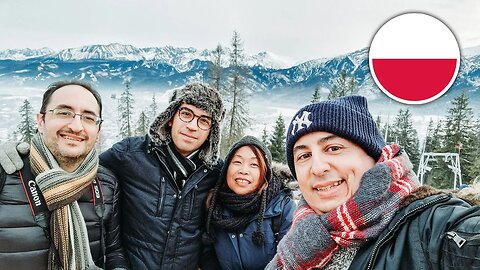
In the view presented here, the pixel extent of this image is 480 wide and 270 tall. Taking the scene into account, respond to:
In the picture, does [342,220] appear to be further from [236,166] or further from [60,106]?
[60,106]

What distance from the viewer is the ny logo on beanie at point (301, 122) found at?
1.96 m

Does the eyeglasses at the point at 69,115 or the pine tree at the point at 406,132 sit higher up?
the eyeglasses at the point at 69,115

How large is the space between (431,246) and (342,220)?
0.41 m

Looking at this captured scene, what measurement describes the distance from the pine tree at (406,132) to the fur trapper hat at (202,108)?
41752 millimetres

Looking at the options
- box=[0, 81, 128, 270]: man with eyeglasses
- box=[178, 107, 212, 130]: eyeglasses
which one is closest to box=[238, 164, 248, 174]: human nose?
box=[178, 107, 212, 130]: eyeglasses

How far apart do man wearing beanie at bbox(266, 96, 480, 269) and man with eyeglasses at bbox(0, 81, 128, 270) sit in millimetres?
1618

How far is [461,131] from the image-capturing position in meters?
30.4

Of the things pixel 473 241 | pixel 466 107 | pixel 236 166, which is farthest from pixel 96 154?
pixel 466 107

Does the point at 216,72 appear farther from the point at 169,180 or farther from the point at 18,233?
the point at 18,233

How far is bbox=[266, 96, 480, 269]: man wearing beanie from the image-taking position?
55.5 inches

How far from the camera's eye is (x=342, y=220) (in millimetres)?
1710

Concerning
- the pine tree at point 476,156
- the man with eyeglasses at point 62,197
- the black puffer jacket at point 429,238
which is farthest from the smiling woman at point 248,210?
the pine tree at point 476,156

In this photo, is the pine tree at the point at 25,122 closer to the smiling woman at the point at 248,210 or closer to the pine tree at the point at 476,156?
the smiling woman at the point at 248,210

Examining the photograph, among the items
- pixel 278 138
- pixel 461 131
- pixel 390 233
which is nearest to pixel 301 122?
pixel 390 233
